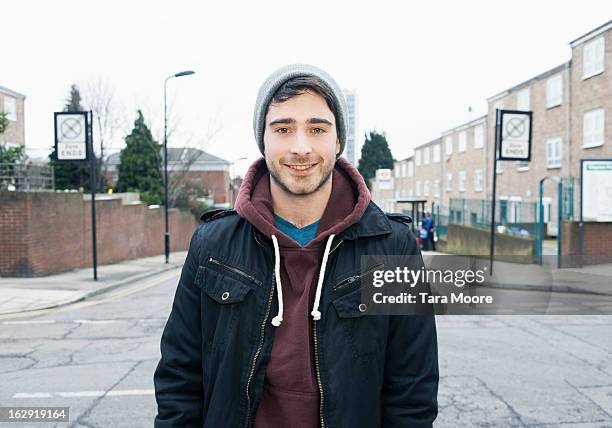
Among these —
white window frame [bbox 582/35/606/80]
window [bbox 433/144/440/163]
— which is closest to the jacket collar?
white window frame [bbox 582/35/606/80]

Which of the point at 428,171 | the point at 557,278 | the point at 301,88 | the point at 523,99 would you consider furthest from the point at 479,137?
the point at 301,88

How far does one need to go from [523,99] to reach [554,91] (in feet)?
12.4

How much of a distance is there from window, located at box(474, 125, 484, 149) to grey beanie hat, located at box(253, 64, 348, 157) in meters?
39.0

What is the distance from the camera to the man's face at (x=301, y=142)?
2.18 metres

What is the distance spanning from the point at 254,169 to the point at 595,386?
483cm

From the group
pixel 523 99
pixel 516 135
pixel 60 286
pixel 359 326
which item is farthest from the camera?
pixel 523 99

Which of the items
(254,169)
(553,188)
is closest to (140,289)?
(254,169)

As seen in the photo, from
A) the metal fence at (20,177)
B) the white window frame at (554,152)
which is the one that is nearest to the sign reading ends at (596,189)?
the white window frame at (554,152)

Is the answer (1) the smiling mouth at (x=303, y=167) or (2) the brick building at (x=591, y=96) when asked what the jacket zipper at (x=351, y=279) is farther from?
(2) the brick building at (x=591, y=96)

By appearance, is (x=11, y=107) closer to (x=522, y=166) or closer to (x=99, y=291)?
(x=99, y=291)

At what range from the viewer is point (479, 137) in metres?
40.0

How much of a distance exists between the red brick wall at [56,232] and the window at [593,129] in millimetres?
20482

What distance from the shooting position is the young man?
2.06m

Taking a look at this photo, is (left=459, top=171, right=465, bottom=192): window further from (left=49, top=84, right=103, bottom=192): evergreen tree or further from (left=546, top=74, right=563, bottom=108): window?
(left=49, top=84, right=103, bottom=192): evergreen tree
